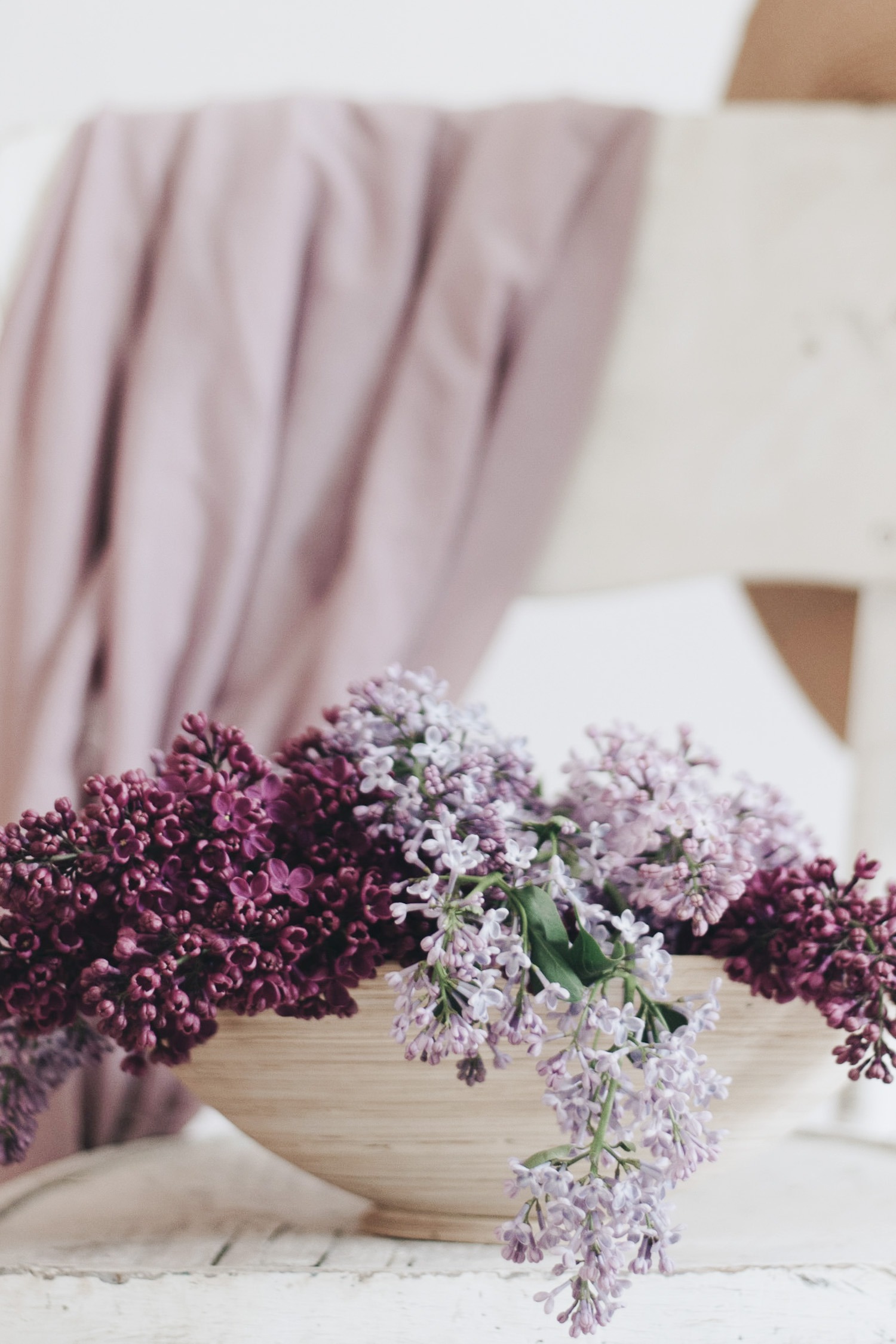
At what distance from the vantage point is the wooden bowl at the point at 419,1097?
40 cm

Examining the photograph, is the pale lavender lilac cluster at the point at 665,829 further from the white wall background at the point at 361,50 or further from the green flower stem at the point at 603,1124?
the white wall background at the point at 361,50

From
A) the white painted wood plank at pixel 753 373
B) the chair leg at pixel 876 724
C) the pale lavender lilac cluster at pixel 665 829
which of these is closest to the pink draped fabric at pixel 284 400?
the white painted wood plank at pixel 753 373

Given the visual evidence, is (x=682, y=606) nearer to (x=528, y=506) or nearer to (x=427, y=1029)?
(x=528, y=506)

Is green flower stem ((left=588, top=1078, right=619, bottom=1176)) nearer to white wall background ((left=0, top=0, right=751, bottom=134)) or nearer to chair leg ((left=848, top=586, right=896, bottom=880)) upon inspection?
chair leg ((left=848, top=586, right=896, bottom=880))

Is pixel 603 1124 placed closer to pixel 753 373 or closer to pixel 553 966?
pixel 553 966

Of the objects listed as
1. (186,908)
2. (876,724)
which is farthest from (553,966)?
(876,724)

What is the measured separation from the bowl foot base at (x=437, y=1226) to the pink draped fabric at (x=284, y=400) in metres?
0.40

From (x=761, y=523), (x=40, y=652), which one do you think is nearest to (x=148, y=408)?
(x=40, y=652)

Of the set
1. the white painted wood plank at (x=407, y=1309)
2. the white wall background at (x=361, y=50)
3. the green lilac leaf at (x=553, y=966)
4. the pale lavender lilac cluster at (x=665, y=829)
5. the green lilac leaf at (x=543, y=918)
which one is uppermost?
the white wall background at (x=361, y=50)

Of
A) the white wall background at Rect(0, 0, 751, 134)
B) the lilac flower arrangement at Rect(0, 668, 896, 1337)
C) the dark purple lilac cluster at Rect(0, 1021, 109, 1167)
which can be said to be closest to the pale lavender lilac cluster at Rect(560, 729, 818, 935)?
the lilac flower arrangement at Rect(0, 668, 896, 1337)

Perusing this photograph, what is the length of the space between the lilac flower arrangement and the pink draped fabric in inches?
16.1

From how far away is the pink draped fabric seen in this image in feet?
2.70

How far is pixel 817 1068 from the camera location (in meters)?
0.43

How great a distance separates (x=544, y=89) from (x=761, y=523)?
0.82 m
